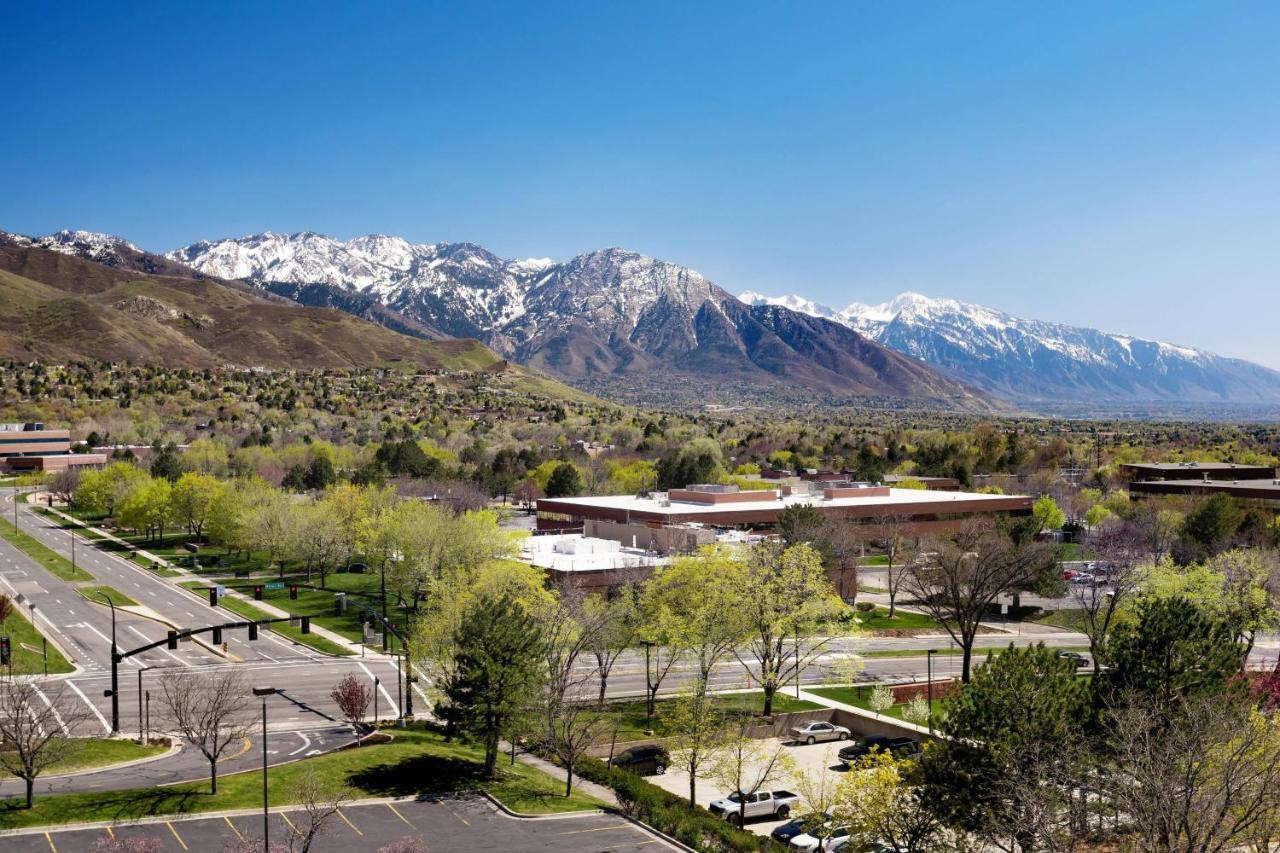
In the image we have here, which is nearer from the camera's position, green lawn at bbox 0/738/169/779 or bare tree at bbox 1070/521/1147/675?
green lawn at bbox 0/738/169/779

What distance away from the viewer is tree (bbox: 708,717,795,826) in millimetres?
39469

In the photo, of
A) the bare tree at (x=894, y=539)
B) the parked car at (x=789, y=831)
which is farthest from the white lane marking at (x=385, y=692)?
the bare tree at (x=894, y=539)

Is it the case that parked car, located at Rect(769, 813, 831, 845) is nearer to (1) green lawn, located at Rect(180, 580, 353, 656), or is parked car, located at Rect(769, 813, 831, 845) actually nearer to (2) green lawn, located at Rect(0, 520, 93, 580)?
(1) green lawn, located at Rect(180, 580, 353, 656)

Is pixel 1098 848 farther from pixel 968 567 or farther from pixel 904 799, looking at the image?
pixel 968 567

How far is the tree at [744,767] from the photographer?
39469 mm

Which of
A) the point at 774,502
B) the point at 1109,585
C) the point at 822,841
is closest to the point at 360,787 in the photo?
the point at 822,841

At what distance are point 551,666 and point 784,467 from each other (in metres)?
131

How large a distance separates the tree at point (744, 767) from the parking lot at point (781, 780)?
0.40 meters

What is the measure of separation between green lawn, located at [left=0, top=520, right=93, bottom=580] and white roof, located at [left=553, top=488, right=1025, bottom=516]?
4275 cm

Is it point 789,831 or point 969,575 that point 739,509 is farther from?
point 789,831

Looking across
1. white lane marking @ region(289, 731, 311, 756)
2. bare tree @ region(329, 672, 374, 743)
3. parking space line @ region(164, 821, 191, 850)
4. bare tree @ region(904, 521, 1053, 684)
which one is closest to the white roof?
bare tree @ region(904, 521, 1053, 684)

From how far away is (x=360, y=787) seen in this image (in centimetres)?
3916

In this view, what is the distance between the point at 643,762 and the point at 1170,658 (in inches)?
844

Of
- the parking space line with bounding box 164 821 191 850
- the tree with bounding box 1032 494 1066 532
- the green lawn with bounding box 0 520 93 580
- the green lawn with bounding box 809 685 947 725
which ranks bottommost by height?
the green lawn with bounding box 809 685 947 725
